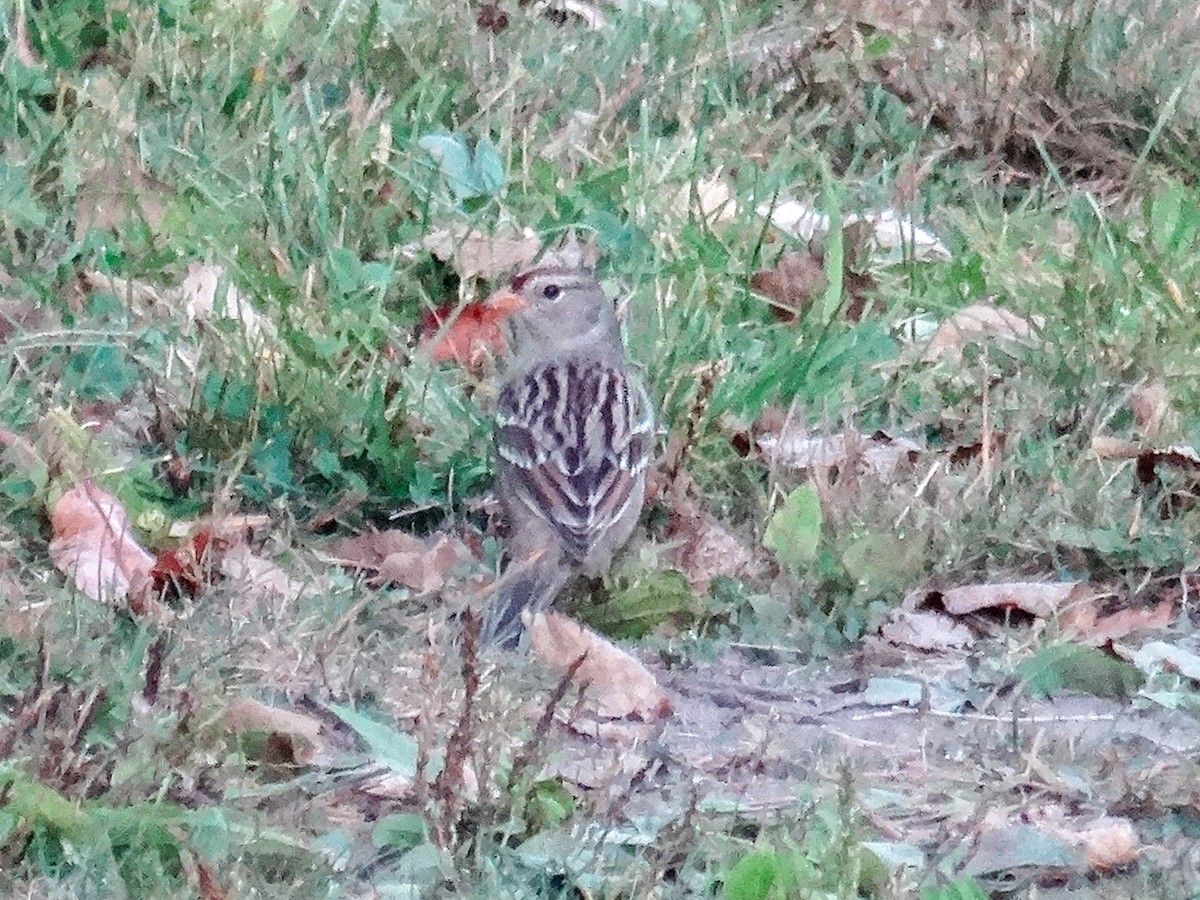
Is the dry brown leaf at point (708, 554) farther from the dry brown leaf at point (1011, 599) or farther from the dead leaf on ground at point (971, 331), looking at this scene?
the dead leaf on ground at point (971, 331)

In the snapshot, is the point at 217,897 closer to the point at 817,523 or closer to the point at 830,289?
the point at 817,523

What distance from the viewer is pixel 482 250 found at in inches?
224

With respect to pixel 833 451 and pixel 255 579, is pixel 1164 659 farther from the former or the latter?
pixel 255 579

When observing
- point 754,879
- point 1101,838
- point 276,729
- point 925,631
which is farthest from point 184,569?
point 1101,838

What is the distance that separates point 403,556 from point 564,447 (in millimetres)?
506

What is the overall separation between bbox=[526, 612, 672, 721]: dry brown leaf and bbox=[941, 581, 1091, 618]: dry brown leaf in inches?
29.4

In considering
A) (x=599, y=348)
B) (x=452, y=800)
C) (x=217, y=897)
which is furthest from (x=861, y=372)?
(x=217, y=897)

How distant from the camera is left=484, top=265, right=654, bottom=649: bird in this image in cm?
447

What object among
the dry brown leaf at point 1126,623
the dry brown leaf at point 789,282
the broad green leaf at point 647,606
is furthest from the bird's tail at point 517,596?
the dry brown leaf at point 789,282

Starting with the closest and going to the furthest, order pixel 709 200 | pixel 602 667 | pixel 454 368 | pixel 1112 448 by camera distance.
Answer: pixel 602 667, pixel 1112 448, pixel 454 368, pixel 709 200

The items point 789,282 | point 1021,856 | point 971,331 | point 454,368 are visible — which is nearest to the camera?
point 1021,856

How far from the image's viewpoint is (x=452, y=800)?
3.17 m

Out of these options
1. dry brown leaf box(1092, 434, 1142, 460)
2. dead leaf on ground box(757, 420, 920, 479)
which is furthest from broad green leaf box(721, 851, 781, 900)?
dry brown leaf box(1092, 434, 1142, 460)

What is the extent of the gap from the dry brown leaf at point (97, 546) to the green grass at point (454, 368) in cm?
7
